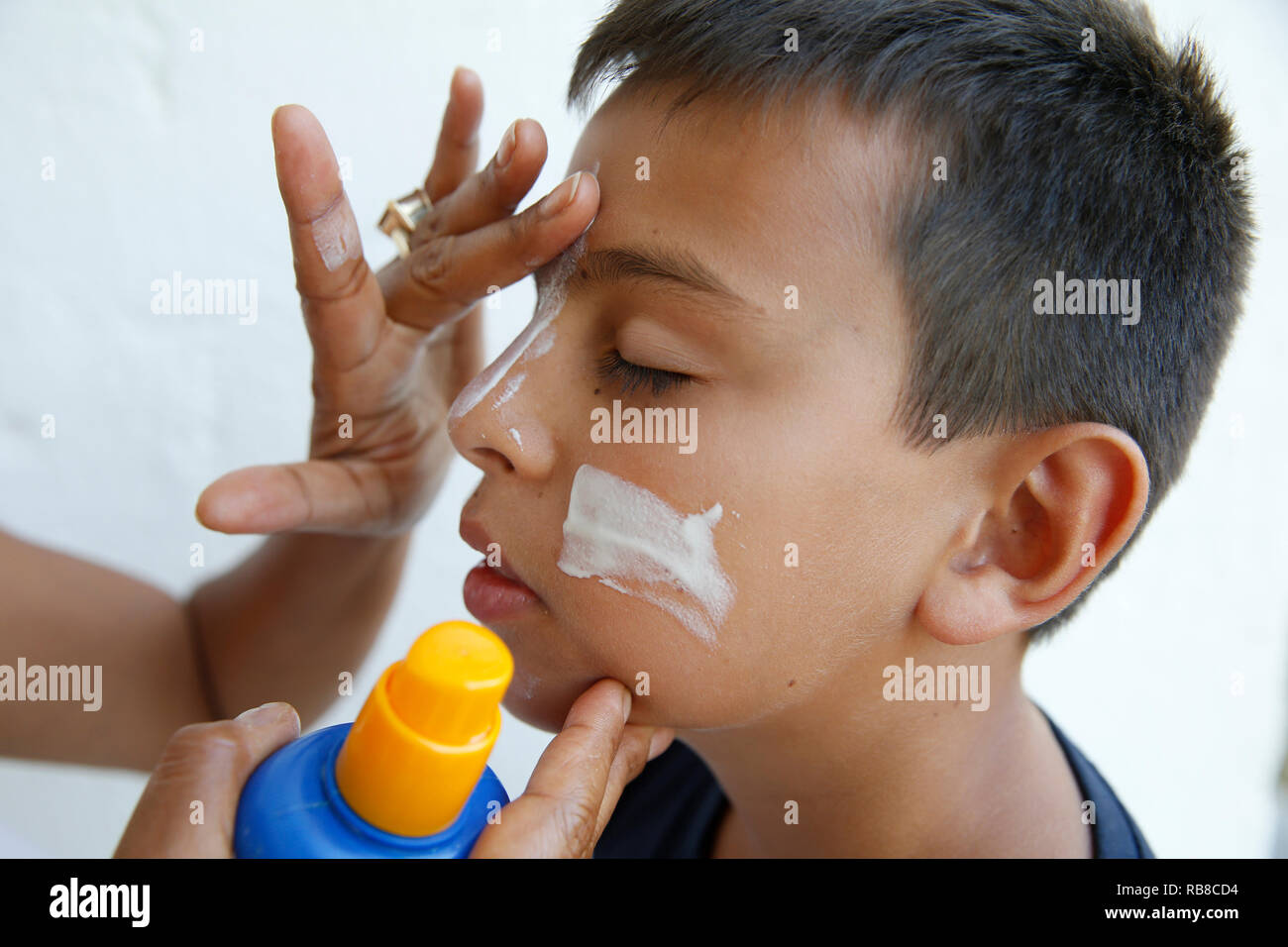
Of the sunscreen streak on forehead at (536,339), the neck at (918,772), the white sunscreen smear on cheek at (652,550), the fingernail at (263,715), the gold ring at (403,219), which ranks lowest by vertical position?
the neck at (918,772)

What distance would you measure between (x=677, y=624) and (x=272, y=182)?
1.02 metres

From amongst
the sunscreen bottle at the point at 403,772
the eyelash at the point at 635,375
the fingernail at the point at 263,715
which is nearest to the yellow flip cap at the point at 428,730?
the sunscreen bottle at the point at 403,772

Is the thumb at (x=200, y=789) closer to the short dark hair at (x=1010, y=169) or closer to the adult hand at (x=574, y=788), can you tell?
the adult hand at (x=574, y=788)

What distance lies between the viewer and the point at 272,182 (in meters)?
1.35

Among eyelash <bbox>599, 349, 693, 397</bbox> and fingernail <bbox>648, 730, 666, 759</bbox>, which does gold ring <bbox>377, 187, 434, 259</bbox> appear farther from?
fingernail <bbox>648, 730, 666, 759</bbox>

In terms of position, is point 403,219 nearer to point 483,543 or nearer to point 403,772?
point 483,543

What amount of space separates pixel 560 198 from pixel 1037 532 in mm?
475

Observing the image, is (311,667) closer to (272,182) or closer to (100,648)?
(100,648)

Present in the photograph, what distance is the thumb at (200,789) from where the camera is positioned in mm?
575

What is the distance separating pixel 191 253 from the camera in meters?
1.35

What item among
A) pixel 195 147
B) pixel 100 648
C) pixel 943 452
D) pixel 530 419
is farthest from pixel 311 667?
pixel 943 452

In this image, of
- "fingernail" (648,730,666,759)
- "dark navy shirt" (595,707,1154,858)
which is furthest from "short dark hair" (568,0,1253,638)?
"dark navy shirt" (595,707,1154,858)

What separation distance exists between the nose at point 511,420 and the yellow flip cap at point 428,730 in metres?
0.22

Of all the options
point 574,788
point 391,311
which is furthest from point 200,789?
point 391,311
